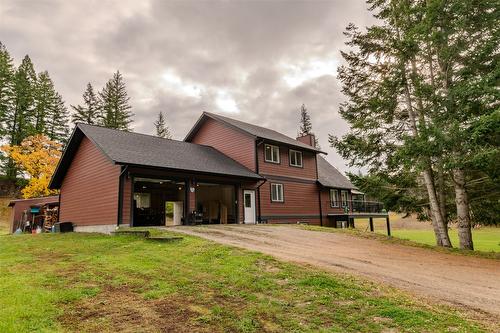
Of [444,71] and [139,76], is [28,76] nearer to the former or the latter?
[139,76]

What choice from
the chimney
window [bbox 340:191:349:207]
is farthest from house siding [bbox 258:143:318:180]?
window [bbox 340:191:349:207]

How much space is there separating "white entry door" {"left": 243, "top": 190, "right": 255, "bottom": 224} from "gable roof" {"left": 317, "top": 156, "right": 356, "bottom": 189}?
24.9 feet

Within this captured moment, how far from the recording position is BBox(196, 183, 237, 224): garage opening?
22.8 meters

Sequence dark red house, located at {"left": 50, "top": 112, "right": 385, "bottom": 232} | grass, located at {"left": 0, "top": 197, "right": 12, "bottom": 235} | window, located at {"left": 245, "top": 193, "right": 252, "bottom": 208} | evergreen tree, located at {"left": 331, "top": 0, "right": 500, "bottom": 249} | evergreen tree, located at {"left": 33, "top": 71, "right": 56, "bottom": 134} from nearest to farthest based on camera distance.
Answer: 1. evergreen tree, located at {"left": 331, "top": 0, "right": 500, "bottom": 249}
2. dark red house, located at {"left": 50, "top": 112, "right": 385, "bottom": 232}
3. window, located at {"left": 245, "top": 193, "right": 252, "bottom": 208}
4. grass, located at {"left": 0, "top": 197, "right": 12, "bottom": 235}
5. evergreen tree, located at {"left": 33, "top": 71, "right": 56, "bottom": 134}

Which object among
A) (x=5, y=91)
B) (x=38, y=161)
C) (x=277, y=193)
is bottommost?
(x=277, y=193)

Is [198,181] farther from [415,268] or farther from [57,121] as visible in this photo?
[57,121]

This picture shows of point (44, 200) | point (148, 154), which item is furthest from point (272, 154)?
point (44, 200)

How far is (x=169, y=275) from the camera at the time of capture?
7059 millimetres

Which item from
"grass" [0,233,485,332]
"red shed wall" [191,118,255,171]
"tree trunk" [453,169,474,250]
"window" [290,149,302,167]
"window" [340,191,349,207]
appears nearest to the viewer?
"grass" [0,233,485,332]

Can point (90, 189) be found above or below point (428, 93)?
below

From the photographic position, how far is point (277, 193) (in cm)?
2339

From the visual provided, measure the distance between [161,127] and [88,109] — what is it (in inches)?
523

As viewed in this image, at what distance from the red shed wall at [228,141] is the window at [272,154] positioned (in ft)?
4.03

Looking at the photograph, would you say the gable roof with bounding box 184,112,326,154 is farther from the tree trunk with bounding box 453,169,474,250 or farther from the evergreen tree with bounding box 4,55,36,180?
the evergreen tree with bounding box 4,55,36,180
